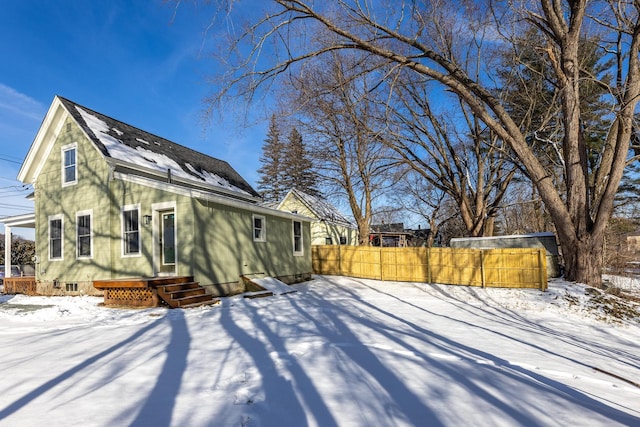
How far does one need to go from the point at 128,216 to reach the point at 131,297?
127 inches

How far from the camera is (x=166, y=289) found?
916 centimetres

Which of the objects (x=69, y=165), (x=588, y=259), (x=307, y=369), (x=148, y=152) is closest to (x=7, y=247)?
(x=69, y=165)

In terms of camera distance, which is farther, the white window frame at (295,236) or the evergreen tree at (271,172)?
the evergreen tree at (271,172)

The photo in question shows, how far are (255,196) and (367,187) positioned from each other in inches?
228

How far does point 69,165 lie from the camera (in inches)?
515

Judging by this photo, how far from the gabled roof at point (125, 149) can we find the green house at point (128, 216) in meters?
0.04

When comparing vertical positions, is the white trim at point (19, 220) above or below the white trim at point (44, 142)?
below

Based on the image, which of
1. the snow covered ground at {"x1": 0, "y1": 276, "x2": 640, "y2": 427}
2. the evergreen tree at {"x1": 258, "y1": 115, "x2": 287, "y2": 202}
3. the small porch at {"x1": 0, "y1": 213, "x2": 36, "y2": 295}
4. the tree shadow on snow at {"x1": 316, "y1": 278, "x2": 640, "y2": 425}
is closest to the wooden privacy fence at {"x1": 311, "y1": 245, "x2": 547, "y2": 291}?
the snow covered ground at {"x1": 0, "y1": 276, "x2": 640, "y2": 427}

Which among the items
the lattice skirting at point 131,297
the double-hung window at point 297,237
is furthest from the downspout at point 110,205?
the double-hung window at point 297,237

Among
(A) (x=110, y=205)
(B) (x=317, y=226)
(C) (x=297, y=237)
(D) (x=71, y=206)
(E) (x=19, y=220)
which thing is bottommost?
(C) (x=297, y=237)

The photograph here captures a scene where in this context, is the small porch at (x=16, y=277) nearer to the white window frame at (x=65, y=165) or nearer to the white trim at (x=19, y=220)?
the white trim at (x=19, y=220)

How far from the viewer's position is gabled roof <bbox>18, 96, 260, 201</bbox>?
40.5ft

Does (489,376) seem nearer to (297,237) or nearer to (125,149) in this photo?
(297,237)

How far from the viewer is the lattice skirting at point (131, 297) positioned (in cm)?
908
